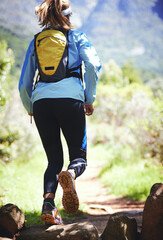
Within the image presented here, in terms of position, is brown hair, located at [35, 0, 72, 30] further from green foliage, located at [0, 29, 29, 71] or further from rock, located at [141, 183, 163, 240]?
green foliage, located at [0, 29, 29, 71]

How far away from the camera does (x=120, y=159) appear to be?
22.7ft

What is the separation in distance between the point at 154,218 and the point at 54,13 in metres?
1.77

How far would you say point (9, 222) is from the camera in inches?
69.7

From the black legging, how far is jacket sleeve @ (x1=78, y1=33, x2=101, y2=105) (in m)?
0.16

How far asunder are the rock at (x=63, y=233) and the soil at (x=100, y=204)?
0.57 m

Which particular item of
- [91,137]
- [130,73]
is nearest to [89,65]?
[91,137]

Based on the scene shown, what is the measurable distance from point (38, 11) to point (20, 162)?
200 inches

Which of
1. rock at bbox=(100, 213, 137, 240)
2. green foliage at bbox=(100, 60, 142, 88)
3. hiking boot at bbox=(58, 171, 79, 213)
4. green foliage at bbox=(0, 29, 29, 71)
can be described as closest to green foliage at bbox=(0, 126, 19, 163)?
hiking boot at bbox=(58, 171, 79, 213)

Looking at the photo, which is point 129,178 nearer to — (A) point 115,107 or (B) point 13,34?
(B) point 13,34

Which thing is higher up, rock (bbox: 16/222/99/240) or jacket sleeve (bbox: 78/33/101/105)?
jacket sleeve (bbox: 78/33/101/105)

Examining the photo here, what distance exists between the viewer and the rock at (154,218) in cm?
169

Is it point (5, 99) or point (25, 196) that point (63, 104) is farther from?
point (5, 99)

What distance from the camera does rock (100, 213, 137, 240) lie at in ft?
5.56

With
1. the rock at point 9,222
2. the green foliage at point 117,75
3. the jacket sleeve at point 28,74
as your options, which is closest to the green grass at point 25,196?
the rock at point 9,222
